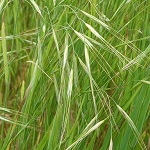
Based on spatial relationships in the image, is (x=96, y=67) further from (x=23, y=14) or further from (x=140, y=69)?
(x=23, y=14)

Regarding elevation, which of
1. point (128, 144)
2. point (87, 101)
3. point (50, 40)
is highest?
point (50, 40)

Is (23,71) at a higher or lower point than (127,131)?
higher

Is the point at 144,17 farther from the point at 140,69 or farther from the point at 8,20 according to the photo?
the point at 8,20

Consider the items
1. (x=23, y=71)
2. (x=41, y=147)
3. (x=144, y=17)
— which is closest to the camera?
(x=41, y=147)

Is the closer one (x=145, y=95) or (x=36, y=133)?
(x=145, y=95)

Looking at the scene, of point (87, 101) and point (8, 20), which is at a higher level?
point (8, 20)

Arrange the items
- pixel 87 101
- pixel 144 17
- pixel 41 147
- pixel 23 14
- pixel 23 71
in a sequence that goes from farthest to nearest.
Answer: pixel 23 14
pixel 23 71
pixel 144 17
pixel 87 101
pixel 41 147

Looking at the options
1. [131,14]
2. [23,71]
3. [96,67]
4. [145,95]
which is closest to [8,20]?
[23,71]

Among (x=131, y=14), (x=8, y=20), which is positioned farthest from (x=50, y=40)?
(x=8, y=20)

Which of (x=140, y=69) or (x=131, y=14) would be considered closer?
(x=140, y=69)
